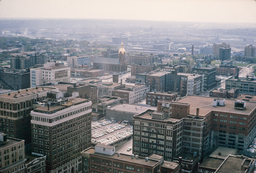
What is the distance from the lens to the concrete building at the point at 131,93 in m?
14.2

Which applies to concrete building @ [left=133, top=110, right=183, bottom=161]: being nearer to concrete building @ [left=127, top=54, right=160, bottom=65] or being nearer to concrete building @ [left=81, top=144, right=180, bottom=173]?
concrete building @ [left=81, top=144, right=180, bottom=173]

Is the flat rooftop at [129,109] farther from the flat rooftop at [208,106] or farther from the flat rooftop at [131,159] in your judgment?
the flat rooftop at [131,159]

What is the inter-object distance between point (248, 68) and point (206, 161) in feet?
55.9

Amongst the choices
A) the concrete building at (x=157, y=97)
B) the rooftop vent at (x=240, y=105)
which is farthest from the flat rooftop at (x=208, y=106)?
the concrete building at (x=157, y=97)

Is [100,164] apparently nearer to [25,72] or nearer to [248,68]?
[25,72]

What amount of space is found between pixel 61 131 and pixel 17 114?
3.90 ft


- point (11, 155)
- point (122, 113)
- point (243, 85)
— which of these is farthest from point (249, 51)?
point (11, 155)

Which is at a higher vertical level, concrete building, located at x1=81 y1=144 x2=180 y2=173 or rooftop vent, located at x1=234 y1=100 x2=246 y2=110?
rooftop vent, located at x1=234 y1=100 x2=246 y2=110

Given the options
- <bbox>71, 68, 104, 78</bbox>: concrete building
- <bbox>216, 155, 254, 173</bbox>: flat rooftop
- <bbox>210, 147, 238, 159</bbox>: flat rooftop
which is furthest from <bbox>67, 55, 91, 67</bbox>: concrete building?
<bbox>216, 155, 254, 173</bbox>: flat rooftop

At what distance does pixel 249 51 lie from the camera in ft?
90.7

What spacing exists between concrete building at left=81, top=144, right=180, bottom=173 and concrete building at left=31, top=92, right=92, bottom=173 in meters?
0.87

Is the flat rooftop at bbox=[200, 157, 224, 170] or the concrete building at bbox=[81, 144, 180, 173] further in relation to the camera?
the flat rooftop at bbox=[200, 157, 224, 170]

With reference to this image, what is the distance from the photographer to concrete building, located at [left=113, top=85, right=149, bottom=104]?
1420cm

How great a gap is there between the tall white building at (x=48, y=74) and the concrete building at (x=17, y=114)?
220 inches
